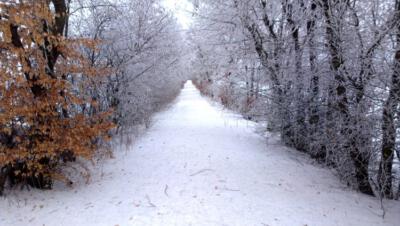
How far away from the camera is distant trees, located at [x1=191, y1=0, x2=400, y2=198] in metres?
5.14

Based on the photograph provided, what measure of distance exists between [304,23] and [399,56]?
318cm

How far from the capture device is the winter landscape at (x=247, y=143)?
4.61m

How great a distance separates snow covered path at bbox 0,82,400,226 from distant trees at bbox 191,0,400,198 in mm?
748

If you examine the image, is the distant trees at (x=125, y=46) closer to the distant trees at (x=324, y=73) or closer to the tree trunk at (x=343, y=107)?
the distant trees at (x=324, y=73)

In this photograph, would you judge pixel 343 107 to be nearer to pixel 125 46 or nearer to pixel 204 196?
pixel 204 196

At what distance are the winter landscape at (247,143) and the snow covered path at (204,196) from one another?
0.03 meters

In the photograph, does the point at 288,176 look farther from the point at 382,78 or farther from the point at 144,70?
the point at 144,70

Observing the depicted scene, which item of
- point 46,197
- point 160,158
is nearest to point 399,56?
point 160,158

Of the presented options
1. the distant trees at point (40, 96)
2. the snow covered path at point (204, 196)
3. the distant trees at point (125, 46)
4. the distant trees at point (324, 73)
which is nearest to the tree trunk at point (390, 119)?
the distant trees at point (324, 73)

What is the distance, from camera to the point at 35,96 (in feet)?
Answer: 17.0

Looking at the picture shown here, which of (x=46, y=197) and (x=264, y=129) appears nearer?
(x=46, y=197)

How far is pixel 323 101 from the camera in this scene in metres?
6.84

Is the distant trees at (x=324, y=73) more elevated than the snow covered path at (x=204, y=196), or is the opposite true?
the distant trees at (x=324, y=73)

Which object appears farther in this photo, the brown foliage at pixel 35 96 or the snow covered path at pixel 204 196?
the brown foliage at pixel 35 96
